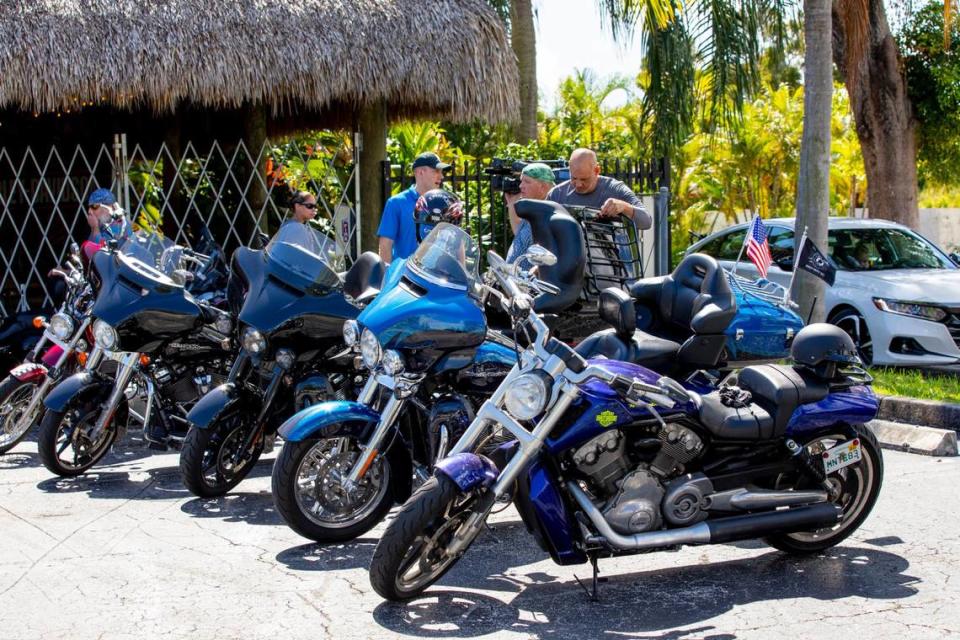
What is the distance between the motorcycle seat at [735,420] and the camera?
521 centimetres

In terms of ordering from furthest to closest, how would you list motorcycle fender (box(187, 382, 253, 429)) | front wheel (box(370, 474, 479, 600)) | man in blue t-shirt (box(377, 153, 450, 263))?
man in blue t-shirt (box(377, 153, 450, 263)) < motorcycle fender (box(187, 382, 253, 429)) < front wheel (box(370, 474, 479, 600))

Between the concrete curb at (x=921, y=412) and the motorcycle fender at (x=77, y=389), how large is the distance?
5.54 meters

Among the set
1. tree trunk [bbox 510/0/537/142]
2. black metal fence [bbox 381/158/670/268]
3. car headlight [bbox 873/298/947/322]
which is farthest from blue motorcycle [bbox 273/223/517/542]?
tree trunk [bbox 510/0/537/142]

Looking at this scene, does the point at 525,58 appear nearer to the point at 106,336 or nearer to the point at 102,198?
the point at 102,198

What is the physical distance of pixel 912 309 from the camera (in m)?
11.2

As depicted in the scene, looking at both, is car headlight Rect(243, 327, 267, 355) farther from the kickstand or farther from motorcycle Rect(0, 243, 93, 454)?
the kickstand

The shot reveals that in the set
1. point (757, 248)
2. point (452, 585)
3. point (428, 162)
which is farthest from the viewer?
point (757, 248)

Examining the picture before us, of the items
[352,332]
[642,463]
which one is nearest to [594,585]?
[642,463]

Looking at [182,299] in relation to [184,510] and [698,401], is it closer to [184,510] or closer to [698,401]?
[184,510]

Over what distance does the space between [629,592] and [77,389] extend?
149 inches

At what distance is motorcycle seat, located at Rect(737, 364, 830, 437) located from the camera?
210 inches

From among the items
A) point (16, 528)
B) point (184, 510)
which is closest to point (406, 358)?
point (184, 510)

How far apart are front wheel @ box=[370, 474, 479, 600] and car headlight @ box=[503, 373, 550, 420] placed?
14.9 inches

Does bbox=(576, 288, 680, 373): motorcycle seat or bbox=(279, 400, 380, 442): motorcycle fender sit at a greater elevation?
bbox=(576, 288, 680, 373): motorcycle seat
